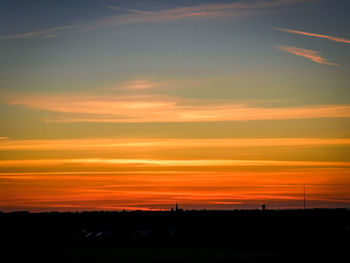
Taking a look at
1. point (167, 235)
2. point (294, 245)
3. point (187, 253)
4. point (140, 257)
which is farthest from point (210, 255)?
point (167, 235)

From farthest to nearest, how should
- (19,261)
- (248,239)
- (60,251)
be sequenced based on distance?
1. (248,239)
2. (60,251)
3. (19,261)

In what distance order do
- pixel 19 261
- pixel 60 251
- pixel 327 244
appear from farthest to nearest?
pixel 60 251 < pixel 327 244 < pixel 19 261

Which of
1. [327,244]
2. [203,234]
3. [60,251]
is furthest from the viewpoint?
[203,234]

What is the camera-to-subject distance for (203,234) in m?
121

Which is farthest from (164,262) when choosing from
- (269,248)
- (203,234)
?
(203,234)

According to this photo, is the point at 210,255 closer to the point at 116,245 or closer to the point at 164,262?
the point at 164,262

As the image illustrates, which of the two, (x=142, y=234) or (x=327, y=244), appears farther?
(x=142, y=234)

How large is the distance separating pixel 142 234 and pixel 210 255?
42.0 m

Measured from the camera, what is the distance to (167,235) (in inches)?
4845

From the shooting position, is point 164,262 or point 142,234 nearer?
point 164,262

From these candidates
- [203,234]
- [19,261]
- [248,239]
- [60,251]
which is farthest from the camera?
[203,234]

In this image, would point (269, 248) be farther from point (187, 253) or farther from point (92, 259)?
point (92, 259)

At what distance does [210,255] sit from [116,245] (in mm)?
31197

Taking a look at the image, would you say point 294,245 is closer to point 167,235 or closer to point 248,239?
point 248,239
